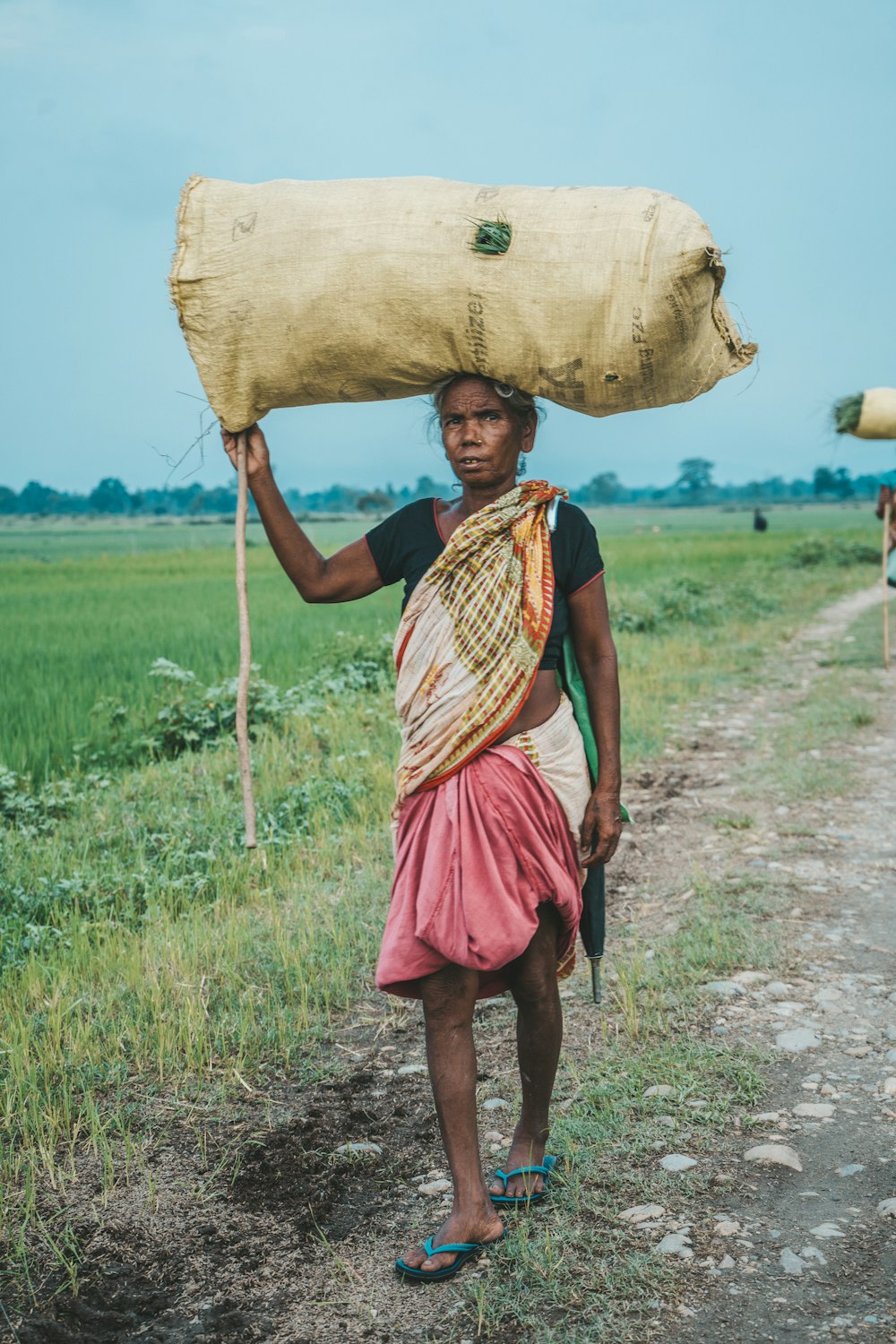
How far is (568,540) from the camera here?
2.57 metres

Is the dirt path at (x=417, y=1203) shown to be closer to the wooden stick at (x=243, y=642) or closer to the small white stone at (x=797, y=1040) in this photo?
the small white stone at (x=797, y=1040)

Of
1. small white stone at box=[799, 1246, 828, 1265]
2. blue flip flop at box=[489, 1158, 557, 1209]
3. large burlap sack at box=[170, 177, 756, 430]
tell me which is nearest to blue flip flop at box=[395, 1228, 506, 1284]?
blue flip flop at box=[489, 1158, 557, 1209]

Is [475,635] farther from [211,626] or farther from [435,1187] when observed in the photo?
→ [211,626]

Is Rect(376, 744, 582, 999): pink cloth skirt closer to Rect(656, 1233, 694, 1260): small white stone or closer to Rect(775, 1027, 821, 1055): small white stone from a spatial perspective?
Rect(656, 1233, 694, 1260): small white stone

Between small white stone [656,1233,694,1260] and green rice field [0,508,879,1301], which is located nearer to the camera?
small white stone [656,1233,694,1260]

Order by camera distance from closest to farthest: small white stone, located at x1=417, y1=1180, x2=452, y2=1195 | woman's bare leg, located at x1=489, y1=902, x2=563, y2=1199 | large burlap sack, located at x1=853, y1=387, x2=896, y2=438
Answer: woman's bare leg, located at x1=489, y1=902, x2=563, y2=1199 < small white stone, located at x1=417, y1=1180, x2=452, y2=1195 < large burlap sack, located at x1=853, y1=387, x2=896, y2=438

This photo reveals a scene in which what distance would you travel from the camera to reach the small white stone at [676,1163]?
266 centimetres

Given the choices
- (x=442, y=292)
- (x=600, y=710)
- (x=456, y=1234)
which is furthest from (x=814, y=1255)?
(x=442, y=292)

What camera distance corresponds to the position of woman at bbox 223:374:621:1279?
2.38 m

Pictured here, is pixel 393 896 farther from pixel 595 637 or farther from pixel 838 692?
pixel 838 692

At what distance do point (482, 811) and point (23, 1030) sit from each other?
159 centimetres

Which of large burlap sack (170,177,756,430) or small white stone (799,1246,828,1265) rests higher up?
large burlap sack (170,177,756,430)

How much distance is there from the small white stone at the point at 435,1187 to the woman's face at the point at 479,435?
1613 mm

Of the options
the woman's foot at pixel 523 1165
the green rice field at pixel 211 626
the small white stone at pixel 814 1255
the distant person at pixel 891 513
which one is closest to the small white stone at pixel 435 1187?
the woman's foot at pixel 523 1165
